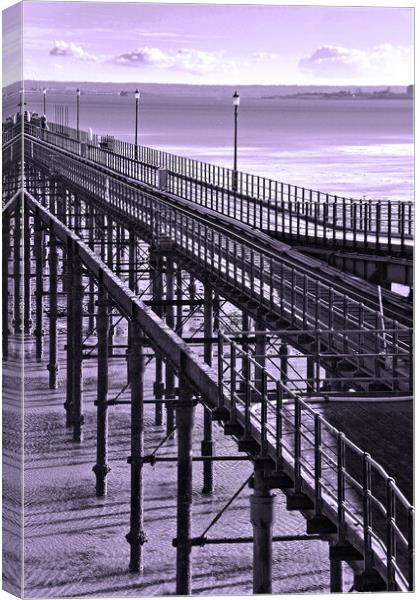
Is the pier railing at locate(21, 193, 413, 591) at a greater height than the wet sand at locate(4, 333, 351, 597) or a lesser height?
greater

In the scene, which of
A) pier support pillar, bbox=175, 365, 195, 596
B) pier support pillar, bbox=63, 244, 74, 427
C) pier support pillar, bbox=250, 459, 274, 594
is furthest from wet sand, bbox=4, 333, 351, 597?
pier support pillar, bbox=250, 459, 274, 594

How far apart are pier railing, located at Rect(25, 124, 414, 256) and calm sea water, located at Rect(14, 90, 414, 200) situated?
2.78 feet

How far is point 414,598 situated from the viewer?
20.5 metres

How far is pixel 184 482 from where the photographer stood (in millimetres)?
28156

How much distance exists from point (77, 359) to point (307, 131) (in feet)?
36.5

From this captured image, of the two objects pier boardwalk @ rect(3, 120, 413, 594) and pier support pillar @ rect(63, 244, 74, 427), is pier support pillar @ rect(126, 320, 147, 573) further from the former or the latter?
pier support pillar @ rect(63, 244, 74, 427)

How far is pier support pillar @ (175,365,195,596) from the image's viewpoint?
27719mm

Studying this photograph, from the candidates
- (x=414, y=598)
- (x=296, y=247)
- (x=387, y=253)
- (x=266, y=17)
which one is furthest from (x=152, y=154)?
(x=414, y=598)

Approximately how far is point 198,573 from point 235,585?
39.9 inches

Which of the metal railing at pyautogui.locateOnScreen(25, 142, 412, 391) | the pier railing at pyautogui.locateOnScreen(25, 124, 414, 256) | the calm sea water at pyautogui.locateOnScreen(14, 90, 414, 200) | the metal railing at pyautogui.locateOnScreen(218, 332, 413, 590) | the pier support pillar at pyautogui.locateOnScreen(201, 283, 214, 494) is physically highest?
the calm sea water at pyautogui.locateOnScreen(14, 90, 414, 200)

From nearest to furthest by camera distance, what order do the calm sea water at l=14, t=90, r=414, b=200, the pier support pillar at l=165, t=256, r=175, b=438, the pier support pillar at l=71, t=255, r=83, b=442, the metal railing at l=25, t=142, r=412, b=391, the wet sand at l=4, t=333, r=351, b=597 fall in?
the calm sea water at l=14, t=90, r=414, b=200 → the metal railing at l=25, t=142, r=412, b=391 → the wet sand at l=4, t=333, r=351, b=597 → the pier support pillar at l=165, t=256, r=175, b=438 → the pier support pillar at l=71, t=255, r=83, b=442

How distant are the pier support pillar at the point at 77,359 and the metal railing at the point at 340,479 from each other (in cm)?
1972

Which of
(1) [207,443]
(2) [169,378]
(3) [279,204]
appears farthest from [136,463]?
(3) [279,204]

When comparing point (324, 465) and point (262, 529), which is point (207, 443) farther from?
point (324, 465)
